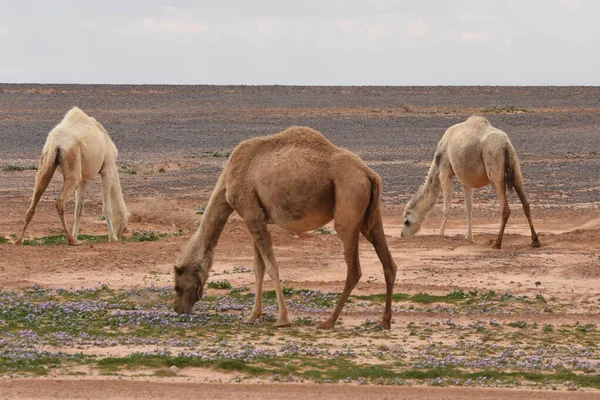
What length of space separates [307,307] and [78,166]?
646 cm

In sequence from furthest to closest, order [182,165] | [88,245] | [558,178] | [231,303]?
[182,165]
[558,178]
[88,245]
[231,303]

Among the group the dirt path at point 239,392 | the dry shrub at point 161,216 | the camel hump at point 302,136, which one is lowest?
the dry shrub at point 161,216

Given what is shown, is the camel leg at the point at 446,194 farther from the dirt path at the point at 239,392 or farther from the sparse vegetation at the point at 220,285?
the dirt path at the point at 239,392

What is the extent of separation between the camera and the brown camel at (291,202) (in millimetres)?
11957

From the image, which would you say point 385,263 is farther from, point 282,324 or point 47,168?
point 47,168

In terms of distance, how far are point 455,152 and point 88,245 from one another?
6.81 m

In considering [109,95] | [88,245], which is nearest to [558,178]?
[88,245]

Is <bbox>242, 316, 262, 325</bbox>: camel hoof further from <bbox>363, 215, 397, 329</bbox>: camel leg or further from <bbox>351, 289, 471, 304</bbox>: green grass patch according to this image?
<bbox>351, 289, 471, 304</bbox>: green grass patch

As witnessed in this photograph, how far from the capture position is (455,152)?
787 inches

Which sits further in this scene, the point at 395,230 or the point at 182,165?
the point at 182,165

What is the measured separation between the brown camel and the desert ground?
55cm

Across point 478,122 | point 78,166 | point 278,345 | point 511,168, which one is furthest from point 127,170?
point 278,345

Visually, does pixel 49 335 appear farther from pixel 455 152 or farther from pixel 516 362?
pixel 455 152

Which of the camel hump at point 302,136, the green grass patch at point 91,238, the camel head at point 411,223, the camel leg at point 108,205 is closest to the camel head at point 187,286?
the camel hump at point 302,136
